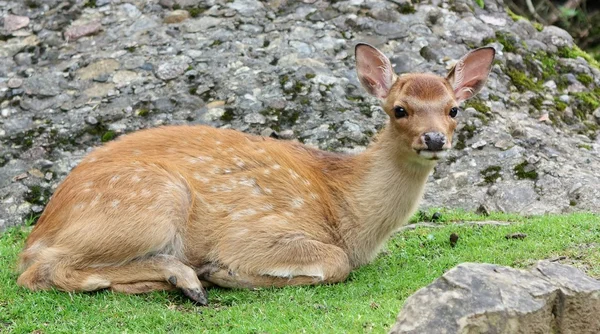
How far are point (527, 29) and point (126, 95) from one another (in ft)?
17.7

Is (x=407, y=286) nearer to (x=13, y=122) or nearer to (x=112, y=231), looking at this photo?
(x=112, y=231)

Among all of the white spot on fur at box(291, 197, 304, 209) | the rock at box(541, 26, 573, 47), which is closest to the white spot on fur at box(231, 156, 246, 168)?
the white spot on fur at box(291, 197, 304, 209)

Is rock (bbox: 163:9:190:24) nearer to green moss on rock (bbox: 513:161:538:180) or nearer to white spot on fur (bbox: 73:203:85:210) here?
green moss on rock (bbox: 513:161:538:180)

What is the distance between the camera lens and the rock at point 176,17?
1101cm

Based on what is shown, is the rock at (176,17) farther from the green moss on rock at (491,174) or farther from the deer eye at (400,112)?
the deer eye at (400,112)

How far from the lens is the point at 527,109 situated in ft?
34.3

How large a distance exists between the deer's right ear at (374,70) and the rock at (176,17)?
4.16 m

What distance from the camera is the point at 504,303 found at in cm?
433

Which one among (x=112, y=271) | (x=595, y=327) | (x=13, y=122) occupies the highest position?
(x=595, y=327)

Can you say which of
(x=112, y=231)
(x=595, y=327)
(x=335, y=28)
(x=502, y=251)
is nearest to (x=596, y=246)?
(x=502, y=251)

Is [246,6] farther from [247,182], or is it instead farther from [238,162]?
[247,182]

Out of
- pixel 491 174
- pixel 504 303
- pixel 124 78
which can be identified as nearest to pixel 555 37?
pixel 491 174

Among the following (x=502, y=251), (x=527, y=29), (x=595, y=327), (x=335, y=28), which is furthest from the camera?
(x=527, y=29)

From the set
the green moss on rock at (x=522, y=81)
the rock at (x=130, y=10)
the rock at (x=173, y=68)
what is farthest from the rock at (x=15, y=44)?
the green moss on rock at (x=522, y=81)
